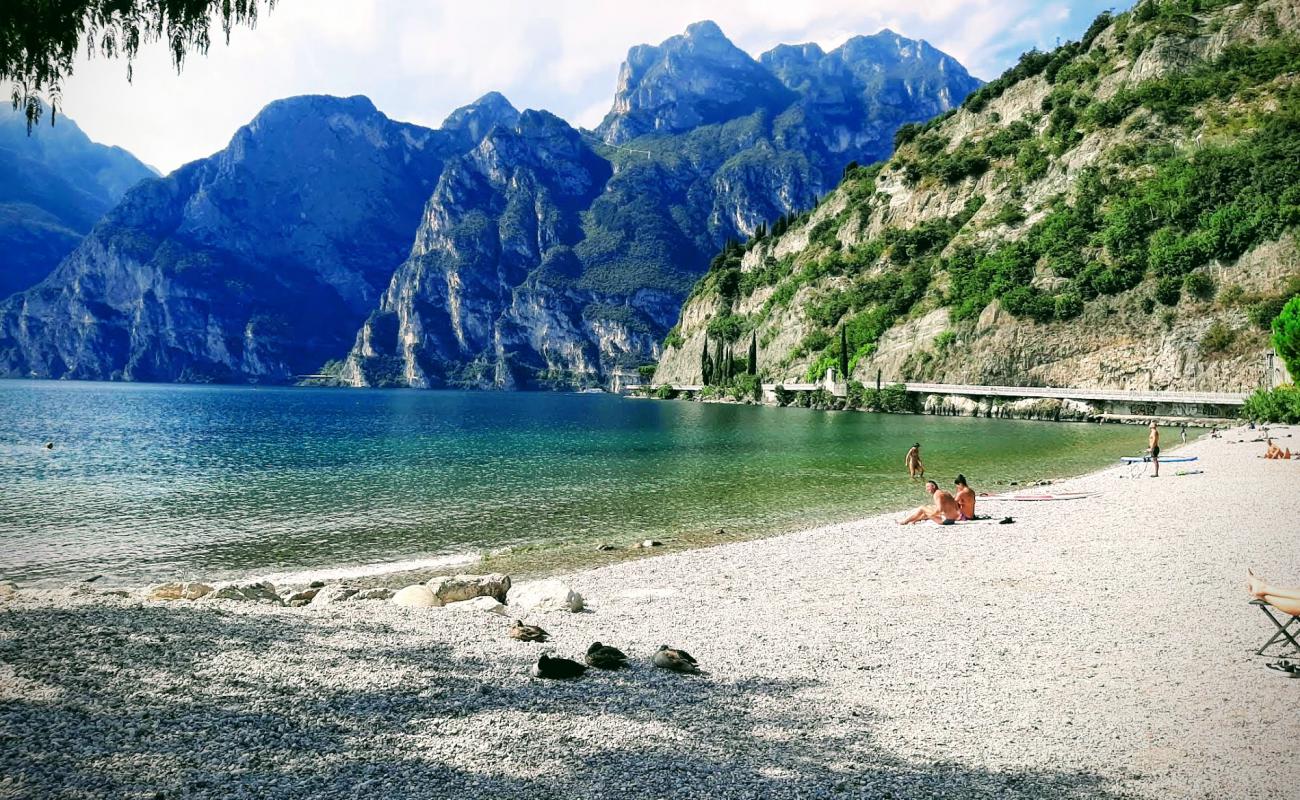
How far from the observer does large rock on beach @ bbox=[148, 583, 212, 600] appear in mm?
12609

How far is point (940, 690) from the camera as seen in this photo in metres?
8.34

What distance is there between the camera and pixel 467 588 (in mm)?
13281

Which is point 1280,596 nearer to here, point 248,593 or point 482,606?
point 482,606

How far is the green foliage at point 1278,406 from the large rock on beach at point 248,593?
68668 millimetres

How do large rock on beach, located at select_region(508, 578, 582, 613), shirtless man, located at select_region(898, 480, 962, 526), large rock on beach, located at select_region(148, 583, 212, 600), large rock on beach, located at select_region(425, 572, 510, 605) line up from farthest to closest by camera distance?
shirtless man, located at select_region(898, 480, 962, 526), large rock on beach, located at select_region(425, 572, 510, 605), large rock on beach, located at select_region(148, 583, 212, 600), large rock on beach, located at select_region(508, 578, 582, 613)

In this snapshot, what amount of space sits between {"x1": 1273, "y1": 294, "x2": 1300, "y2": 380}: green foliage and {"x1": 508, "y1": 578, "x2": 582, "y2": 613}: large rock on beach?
5994cm

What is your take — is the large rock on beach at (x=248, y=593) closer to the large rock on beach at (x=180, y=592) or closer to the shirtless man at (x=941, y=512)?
the large rock on beach at (x=180, y=592)

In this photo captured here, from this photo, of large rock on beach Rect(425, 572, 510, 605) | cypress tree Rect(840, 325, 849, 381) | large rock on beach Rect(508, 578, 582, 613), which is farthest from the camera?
cypress tree Rect(840, 325, 849, 381)

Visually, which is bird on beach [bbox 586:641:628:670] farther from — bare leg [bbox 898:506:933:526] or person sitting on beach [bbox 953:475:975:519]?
person sitting on beach [bbox 953:475:975:519]

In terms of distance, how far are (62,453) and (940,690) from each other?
55583 mm

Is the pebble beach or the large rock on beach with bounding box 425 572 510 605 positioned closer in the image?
the pebble beach

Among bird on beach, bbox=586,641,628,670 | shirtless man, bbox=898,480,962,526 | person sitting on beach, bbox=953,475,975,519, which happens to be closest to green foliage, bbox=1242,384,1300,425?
person sitting on beach, bbox=953,475,975,519

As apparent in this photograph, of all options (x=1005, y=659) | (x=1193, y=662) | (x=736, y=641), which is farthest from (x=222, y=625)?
(x=1193, y=662)

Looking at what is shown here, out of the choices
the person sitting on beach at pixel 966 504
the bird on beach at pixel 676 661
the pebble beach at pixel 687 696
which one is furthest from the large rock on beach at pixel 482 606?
the person sitting on beach at pixel 966 504
